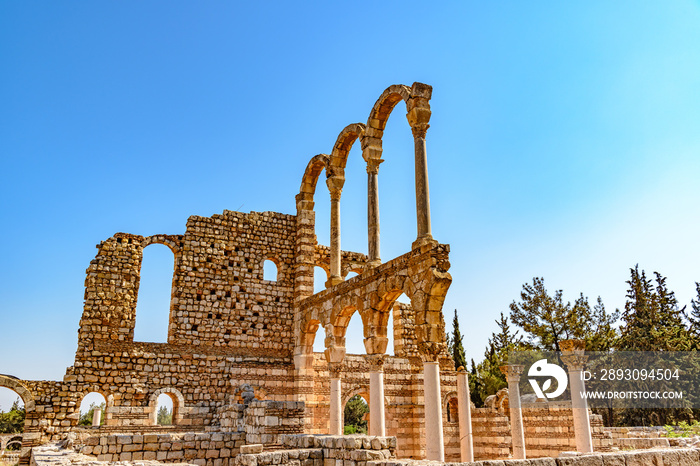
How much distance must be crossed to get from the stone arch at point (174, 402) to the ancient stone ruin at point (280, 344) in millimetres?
58

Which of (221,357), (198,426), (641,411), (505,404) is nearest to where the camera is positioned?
(198,426)

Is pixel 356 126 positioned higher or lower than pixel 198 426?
higher

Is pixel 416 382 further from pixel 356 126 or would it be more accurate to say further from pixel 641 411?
pixel 641 411

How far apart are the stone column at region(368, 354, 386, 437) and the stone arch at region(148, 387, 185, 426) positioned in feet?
22.2

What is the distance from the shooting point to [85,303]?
17.1m

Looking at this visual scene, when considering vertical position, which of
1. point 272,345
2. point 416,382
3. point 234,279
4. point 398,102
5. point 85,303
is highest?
point 398,102

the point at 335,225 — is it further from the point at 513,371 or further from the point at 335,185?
the point at 513,371

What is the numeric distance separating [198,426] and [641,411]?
29434mm

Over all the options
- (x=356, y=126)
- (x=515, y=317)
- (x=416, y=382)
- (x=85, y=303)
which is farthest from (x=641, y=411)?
(x=85, y=303)

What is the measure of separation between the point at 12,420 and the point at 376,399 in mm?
35729

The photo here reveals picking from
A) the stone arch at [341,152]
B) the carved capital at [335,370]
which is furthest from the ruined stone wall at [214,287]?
the carved capital at [335,370]

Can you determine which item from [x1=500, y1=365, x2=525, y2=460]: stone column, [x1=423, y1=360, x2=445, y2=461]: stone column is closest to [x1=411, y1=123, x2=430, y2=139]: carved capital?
[x1=423, y1=360, x2=445, y2=461]: stone column

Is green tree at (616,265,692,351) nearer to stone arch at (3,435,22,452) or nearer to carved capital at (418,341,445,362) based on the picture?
carved capital at (418,341,445,362)

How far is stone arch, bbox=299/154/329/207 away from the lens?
68.1ft
